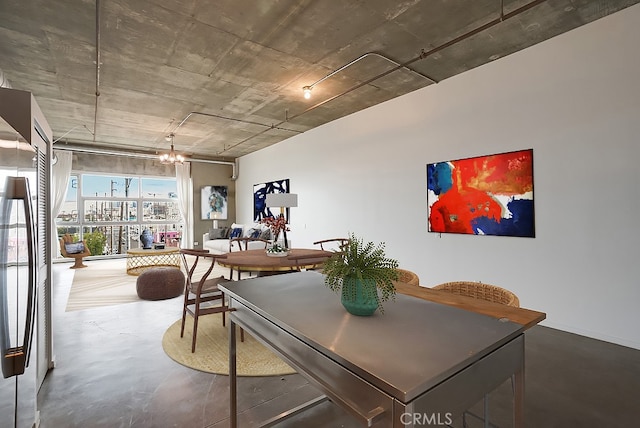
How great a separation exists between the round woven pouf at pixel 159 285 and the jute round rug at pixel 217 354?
120 cm

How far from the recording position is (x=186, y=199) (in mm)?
9156

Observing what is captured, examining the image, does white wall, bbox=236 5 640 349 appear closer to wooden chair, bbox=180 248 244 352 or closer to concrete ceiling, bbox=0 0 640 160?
concrete ceiling, bbox=0 0 640 160

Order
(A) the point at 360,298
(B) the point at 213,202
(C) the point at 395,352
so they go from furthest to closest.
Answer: (B) the point at 213,202
(A) the point at 360,298
(C) the point at 395,352

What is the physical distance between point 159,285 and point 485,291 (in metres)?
4.27

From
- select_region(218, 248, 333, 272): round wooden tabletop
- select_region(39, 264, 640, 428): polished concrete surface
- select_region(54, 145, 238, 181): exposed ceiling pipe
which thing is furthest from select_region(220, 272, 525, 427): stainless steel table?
select_region(54, 145, 238, 181): exposed ceiling pipe

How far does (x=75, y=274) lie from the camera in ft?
20.5

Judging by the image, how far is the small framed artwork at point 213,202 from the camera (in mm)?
9375

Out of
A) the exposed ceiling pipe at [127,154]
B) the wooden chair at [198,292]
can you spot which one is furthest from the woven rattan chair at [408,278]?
the exposed ceiling pipe at [127,154]

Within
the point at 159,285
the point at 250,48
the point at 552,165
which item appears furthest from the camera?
the point at 159,285

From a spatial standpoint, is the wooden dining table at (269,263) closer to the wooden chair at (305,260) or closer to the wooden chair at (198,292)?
the wooden chair at (305,260)

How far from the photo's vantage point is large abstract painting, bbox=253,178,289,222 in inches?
298

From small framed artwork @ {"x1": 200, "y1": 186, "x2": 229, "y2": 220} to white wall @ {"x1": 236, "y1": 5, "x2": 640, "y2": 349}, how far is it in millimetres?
6098

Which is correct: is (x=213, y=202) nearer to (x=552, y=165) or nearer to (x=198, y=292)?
(x=198, y=292)

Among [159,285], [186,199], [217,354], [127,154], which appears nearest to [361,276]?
[217,354]
